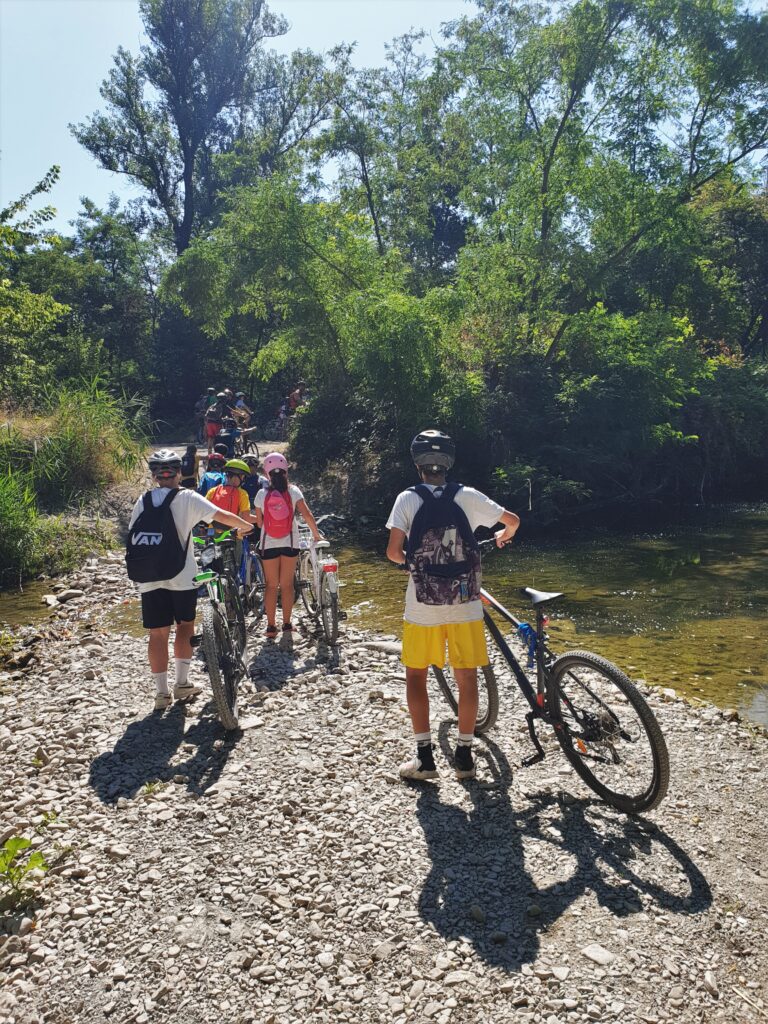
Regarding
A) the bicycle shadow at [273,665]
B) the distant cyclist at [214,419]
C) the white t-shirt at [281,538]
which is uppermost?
the distant cyclist at [214,419]

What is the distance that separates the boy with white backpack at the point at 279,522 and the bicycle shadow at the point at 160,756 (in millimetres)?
1998

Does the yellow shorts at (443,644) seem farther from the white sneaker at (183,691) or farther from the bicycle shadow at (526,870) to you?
the white sneaker at (183,691)

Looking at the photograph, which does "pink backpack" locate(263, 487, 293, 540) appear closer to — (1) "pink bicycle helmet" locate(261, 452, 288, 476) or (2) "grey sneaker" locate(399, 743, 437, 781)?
(1) "pink bicycle helmet" locate(261, 452, 288, 476)

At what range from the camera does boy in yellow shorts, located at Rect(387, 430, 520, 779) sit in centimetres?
441

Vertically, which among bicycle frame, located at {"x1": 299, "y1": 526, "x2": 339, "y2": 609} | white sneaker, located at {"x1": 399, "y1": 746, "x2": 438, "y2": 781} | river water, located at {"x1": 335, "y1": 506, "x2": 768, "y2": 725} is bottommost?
river water, located at {"x1": 335, "y1": 506, "x2": 768, "y2": 725}

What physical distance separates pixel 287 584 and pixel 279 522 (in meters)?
0.76

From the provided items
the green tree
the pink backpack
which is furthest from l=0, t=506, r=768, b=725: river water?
the green tree

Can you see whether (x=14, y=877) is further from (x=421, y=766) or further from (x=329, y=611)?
(x=329, y=611)

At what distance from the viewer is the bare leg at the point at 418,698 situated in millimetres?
4625

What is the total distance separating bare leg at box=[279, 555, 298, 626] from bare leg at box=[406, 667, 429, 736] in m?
3.23

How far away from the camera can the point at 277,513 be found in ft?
24.4

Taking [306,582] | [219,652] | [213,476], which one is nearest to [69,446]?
[213,476]

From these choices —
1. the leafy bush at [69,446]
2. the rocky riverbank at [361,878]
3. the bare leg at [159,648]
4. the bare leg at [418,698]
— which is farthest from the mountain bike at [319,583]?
the leafy bush at [69,446]

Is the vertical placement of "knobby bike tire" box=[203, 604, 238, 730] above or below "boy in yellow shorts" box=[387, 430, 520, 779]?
below
